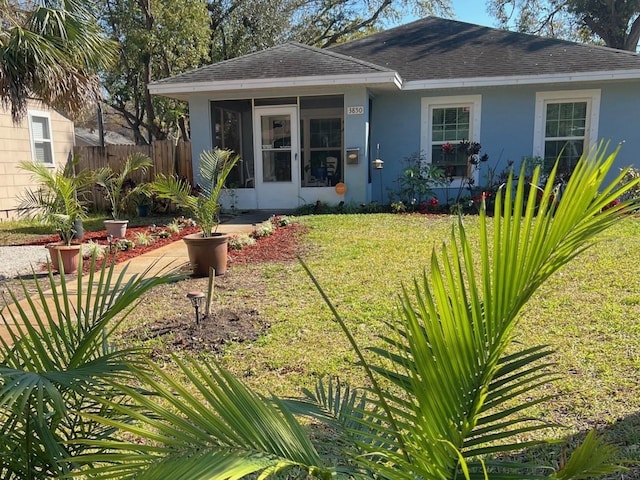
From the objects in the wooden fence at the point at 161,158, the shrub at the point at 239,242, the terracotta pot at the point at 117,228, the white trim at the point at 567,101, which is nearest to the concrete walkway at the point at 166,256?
the shrub at the point at 239,242

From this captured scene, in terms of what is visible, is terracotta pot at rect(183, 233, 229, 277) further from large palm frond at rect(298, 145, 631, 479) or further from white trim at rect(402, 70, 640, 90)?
white trim at rect(402, 70, 640, 90)

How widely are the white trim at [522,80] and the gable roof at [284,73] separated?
923 millimetres

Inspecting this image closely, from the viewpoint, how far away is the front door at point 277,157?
11.3m

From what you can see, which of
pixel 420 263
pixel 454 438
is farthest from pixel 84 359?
pixel 420 263

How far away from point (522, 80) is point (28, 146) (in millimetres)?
12082

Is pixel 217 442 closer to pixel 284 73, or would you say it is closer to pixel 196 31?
pixel 284 73

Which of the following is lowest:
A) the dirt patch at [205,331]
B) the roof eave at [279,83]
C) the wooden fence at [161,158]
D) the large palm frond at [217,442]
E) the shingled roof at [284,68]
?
the dirt patch at [205,331]

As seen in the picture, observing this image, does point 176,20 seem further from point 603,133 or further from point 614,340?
point 614,340

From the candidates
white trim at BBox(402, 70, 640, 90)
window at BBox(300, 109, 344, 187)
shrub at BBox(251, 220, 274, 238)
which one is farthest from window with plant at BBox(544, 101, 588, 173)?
shrub at BBox(251, 220, 274, 238)

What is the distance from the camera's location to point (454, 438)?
1068 mm

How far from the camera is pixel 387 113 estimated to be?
11859mm

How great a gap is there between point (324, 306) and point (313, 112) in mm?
7318

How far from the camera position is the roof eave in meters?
10.2

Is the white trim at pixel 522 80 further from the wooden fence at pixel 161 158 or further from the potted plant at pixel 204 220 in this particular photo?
the potted plant at pixel 204 220
